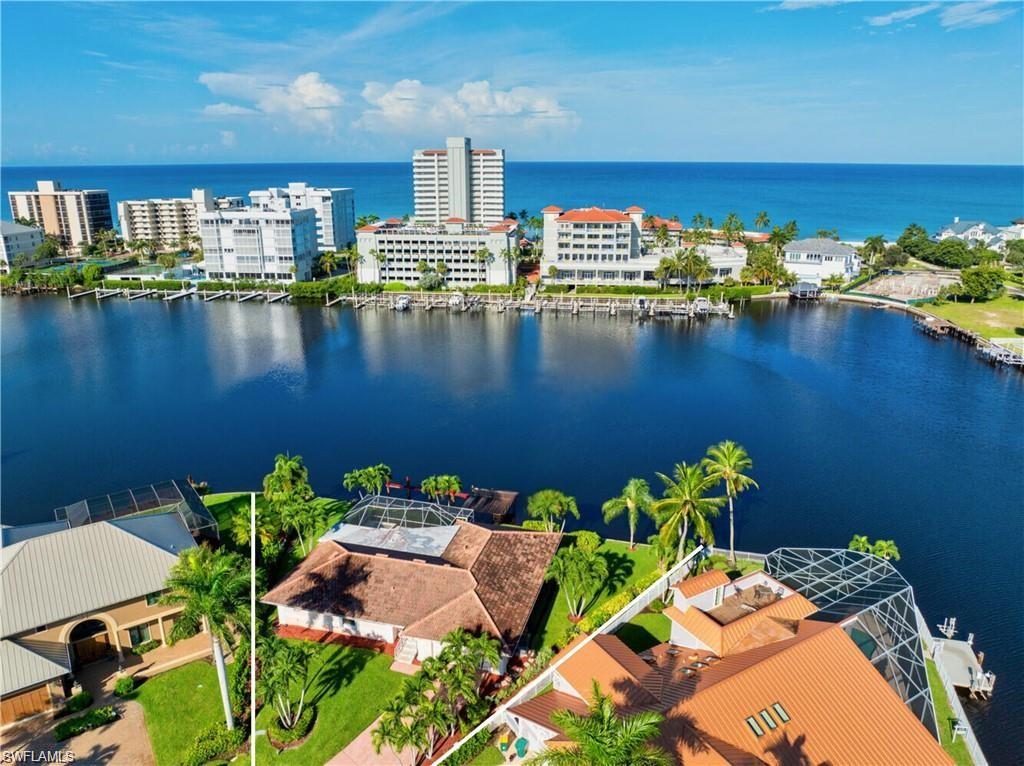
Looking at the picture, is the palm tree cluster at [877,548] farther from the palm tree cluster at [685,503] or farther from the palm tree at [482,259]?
the palm tree at [482,259]

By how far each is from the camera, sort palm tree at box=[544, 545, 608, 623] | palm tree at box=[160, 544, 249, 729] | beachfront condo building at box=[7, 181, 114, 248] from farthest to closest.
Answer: beachfront condo building at box=[7, 181, 114, 248] < palm tree at box=[544, 545, 608, 623] < palm tree at box=[160, 544, 249, 729]

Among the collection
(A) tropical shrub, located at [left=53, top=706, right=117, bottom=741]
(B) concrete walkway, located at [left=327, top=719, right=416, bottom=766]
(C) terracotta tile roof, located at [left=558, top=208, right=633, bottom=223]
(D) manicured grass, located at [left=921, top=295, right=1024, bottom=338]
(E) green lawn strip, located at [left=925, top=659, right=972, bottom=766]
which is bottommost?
(E) green lawn strip, located at [left=925, top=659, right=972, bottom=766]

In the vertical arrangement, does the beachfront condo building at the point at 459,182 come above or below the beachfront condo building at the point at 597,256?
above

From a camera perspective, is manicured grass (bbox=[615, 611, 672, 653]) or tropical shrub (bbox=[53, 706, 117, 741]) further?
manicured grass (bbox=[615, 611, 672, 653])

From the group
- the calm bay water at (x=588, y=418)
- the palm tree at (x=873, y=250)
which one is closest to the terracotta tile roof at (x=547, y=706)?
the calm bay water at (x=588, y=418)

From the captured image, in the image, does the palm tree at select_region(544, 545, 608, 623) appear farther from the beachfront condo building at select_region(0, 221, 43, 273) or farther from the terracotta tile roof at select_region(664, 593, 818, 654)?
the beachfront condo building at select_region(0, 221, 43, 273)

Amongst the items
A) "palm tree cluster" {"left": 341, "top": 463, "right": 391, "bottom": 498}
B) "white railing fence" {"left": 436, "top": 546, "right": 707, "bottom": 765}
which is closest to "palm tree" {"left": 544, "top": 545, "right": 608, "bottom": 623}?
"white railing fence" {"left": 436, "top": 546, "right": 707, "bottom": 765}

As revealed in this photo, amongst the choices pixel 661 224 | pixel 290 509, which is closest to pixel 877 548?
pixel 290 509
